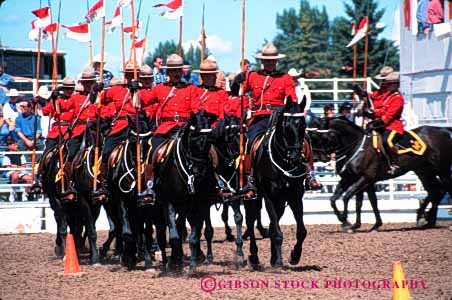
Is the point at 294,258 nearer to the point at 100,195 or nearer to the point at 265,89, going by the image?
the point at 265,89

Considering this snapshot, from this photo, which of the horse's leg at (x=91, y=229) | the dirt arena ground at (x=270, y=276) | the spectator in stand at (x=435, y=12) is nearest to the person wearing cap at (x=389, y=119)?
the dirt arena ground at (x=270, y=276)

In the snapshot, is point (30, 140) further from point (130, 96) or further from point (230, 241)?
point (130, 96)

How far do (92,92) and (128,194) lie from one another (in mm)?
2051

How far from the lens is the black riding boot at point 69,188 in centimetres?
1680

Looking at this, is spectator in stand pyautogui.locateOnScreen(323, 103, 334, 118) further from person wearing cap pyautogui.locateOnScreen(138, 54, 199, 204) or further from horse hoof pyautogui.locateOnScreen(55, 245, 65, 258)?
person wearing cap pyautogui.locateOnScreen(138, 54, 199, 204)

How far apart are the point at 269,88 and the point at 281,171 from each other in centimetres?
129

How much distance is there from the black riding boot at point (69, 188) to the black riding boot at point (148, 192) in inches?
88.4

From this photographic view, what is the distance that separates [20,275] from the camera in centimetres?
1536

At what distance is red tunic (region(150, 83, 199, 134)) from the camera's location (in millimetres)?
15047

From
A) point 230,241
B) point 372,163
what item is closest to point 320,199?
point 372,163

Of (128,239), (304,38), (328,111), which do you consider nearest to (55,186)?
(128,239)

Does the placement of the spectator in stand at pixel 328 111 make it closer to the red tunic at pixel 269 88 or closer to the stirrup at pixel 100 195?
the red tunic at pixel 269 88

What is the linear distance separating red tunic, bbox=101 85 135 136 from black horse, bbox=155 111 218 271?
5.28 feet

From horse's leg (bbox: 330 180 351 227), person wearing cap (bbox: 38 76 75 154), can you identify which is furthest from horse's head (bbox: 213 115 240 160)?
horse's leg (bbox: 330 180 351 227)
